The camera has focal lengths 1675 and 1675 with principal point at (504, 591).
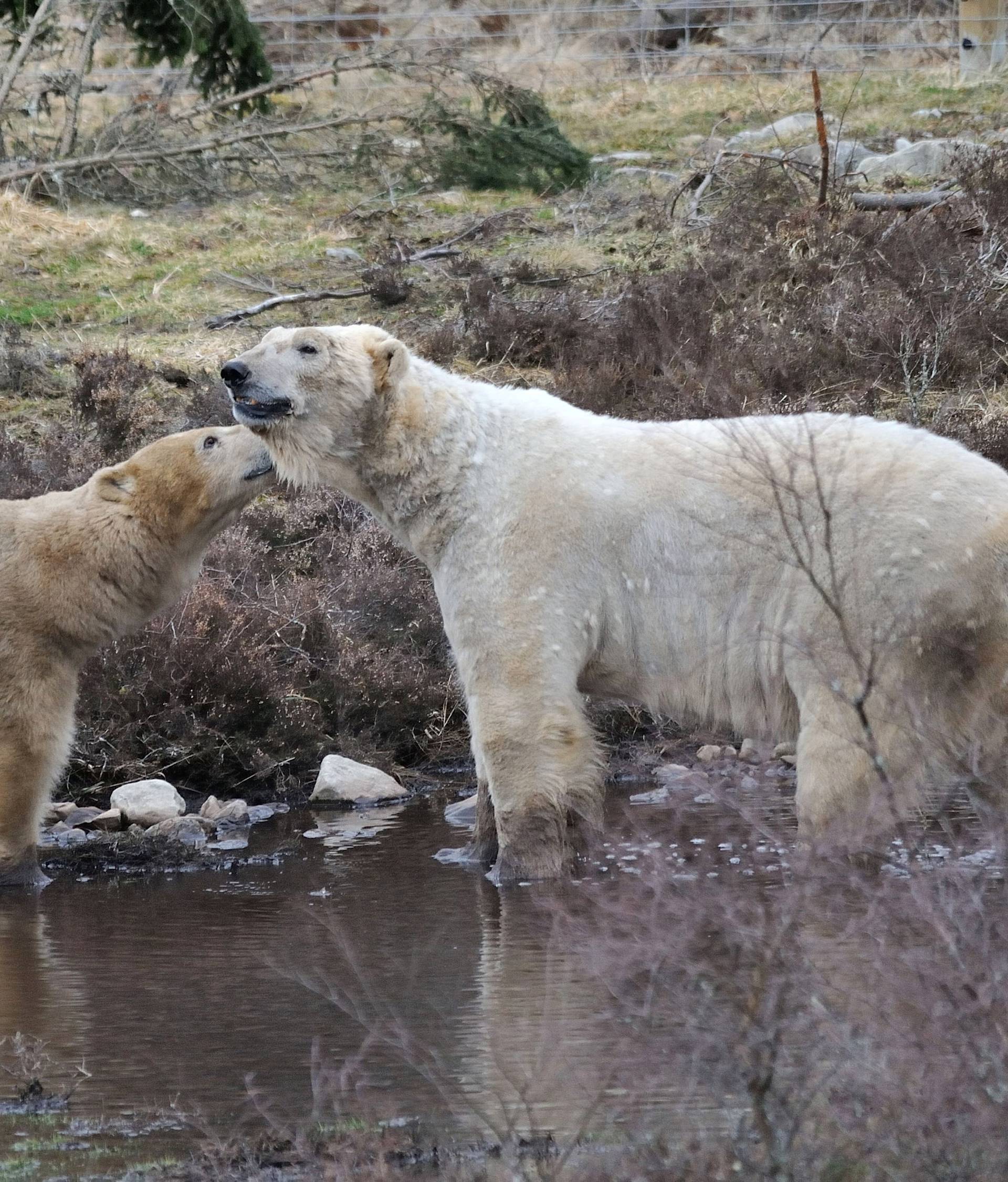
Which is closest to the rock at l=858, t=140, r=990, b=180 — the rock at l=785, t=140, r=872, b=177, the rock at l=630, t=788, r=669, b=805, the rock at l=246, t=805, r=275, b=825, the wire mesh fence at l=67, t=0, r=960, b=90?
the rock at l=785, t=140, r=872, b=177

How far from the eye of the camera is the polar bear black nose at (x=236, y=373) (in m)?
5.88

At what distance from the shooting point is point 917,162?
555 inches

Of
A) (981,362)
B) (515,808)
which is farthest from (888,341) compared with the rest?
(515,808)

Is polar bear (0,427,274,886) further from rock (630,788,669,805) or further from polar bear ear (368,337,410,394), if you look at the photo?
rock (630,788,669,805)

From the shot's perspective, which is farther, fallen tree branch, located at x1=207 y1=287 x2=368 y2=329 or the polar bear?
fallen tree branch, located at x1=207 y1=287 x2=368 y2=329

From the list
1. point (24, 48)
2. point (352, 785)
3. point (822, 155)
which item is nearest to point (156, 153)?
point (24, 48)

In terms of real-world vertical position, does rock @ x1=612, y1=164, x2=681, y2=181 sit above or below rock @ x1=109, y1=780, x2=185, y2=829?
above

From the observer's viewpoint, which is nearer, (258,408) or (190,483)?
(258,408)

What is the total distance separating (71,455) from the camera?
10320 mm

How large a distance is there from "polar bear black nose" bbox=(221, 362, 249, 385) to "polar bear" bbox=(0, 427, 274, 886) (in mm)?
584

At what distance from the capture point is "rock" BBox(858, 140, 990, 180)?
13836 mm

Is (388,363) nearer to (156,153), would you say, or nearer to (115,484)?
(115,484)

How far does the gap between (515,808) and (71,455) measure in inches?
218

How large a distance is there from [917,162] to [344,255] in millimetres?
4932
